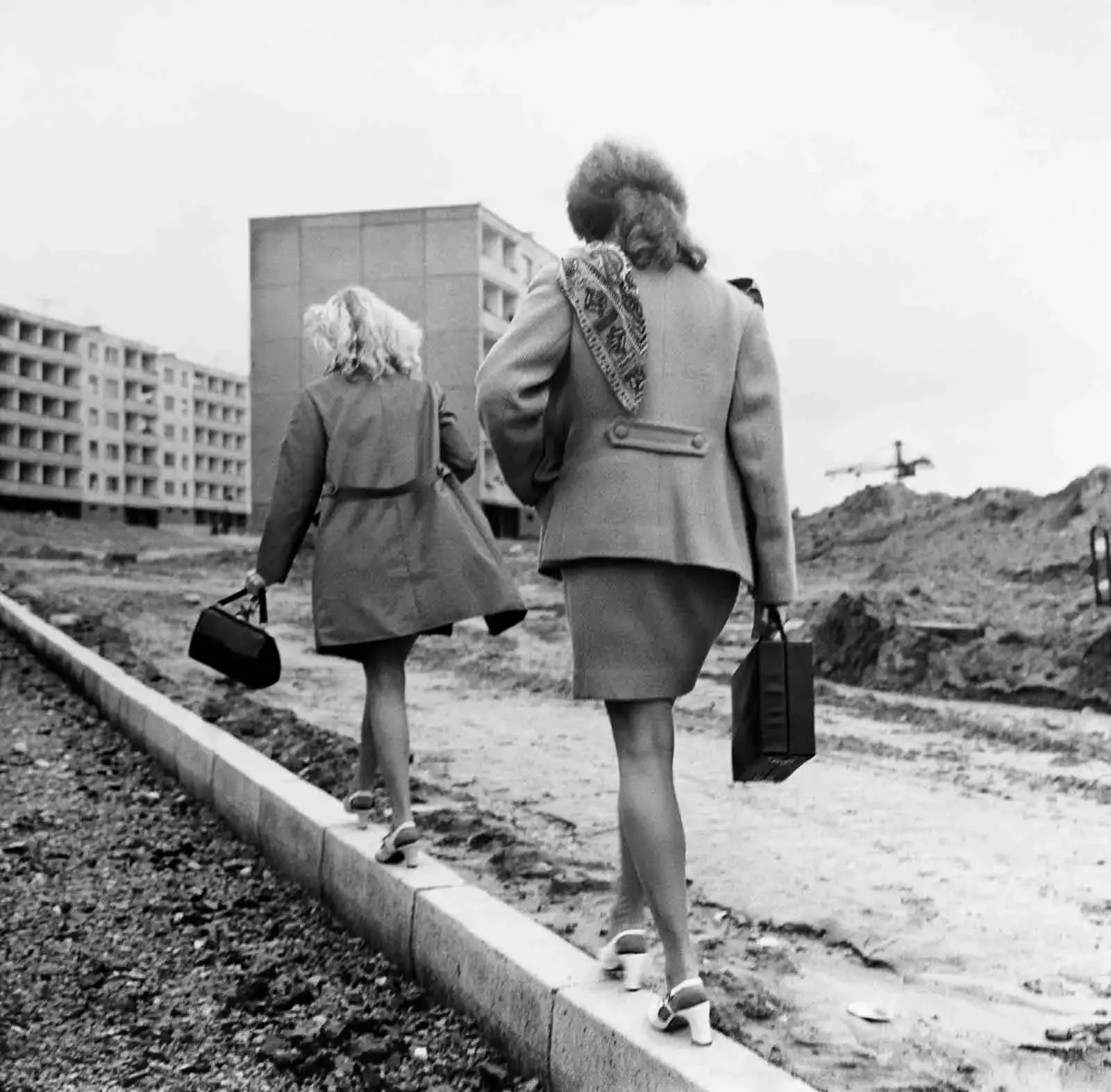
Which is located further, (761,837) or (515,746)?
(515,746)

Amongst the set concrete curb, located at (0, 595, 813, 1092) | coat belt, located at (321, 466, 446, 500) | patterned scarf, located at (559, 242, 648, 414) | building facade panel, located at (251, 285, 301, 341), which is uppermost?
building facade panel, located at (251, 285, 301, 341)

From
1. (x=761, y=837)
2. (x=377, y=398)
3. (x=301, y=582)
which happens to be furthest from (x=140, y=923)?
(x=301, y=582)

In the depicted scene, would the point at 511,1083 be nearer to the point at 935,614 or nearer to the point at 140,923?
the point at 140,923

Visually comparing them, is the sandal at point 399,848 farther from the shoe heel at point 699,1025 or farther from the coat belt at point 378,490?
the shoe heel at point 699,1025

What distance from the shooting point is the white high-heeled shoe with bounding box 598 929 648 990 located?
2.94 m

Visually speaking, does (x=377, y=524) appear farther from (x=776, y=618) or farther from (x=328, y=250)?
(x=328, y=250)

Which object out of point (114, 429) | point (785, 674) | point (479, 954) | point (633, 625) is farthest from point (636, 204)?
point (114, 429)

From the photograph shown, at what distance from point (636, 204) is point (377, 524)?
6.27 feet

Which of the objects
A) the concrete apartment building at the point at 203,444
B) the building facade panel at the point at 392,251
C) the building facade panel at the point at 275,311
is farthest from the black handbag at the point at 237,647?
the concrete apartment building at the point at 203,444

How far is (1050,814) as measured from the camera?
246 inches

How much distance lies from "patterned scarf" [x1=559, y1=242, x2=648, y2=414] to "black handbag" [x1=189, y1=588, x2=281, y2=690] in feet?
7.50

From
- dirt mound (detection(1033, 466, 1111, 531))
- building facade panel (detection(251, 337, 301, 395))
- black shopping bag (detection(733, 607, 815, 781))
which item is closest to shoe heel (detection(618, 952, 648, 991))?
black shopping bag (detection(733, 607, 815, 781))

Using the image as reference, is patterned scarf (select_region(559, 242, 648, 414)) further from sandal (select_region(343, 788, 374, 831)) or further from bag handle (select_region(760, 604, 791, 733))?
sandal (select_region(343, 788, 374, 831))

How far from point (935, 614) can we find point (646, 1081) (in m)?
12.8
